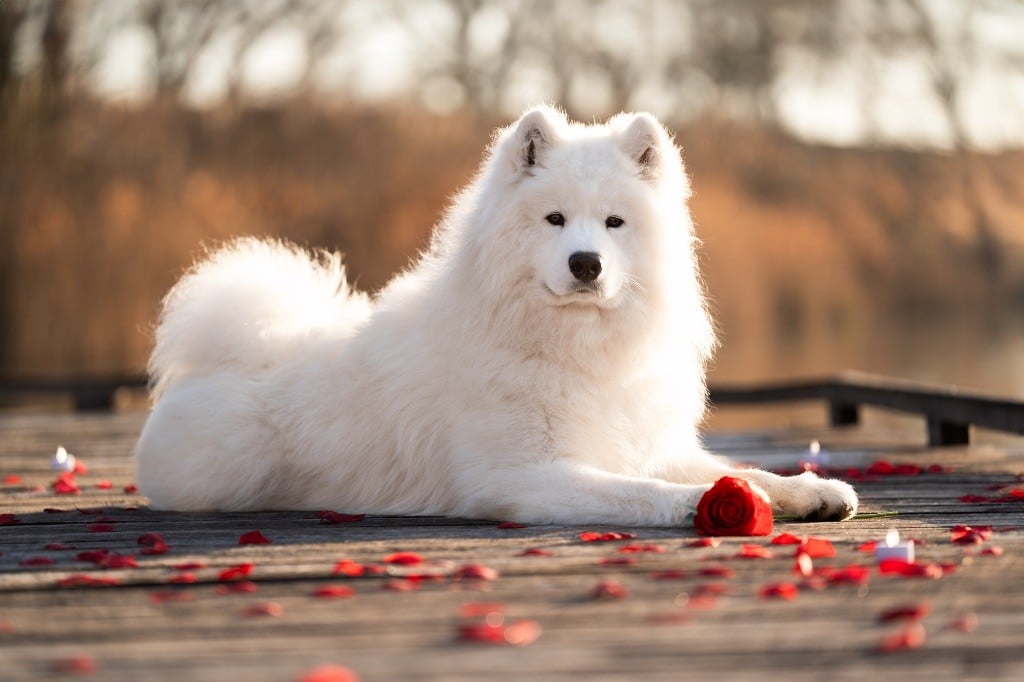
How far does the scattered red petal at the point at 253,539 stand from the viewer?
328 cm

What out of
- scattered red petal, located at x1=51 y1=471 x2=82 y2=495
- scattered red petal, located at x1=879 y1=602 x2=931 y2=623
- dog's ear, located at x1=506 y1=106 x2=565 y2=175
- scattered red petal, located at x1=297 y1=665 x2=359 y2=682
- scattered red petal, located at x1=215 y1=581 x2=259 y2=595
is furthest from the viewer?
scattered red petal, located at x1=51 y1=471 x2=82 y2=495

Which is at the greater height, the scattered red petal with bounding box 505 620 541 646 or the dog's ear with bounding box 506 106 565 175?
the dog's ear with bounding box 506 106 565 175

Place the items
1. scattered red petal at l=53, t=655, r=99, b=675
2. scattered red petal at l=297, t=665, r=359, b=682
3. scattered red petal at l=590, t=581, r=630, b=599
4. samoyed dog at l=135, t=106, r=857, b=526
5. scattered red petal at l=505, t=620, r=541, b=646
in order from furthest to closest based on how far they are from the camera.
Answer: samoyed dog at l=135, t=106, r=857, b=526 → scattered red petal at l=590, t=581, r=630, b=599 → scattered red petal at l=505, t=620, r=541, b=646 → scattered red petal at l=53, t=655, r=99, b=675 → scattered red petal at l=297, t=665, r=359, b=682

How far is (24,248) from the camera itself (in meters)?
13.4

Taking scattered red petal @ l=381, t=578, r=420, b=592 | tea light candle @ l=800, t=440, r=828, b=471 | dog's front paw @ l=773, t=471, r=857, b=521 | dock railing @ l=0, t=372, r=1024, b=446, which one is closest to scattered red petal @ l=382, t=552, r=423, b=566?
scattered red petal @ l=381, t=578, r=420, b=592

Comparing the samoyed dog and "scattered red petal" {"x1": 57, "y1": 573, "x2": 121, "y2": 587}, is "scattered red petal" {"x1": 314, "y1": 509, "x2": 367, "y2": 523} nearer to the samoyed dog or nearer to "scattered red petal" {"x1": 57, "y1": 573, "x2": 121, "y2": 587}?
the samoyed dog

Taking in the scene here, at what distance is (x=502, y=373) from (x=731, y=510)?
1.03 m

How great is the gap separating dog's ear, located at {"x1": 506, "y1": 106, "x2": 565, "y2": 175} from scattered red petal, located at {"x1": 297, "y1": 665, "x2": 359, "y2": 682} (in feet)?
7.58

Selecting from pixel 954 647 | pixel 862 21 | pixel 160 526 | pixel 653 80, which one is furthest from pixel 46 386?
pixel 862 21

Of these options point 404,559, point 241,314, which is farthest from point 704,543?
point 241,314

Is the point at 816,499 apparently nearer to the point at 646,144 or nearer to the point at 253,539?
the point at 646,144

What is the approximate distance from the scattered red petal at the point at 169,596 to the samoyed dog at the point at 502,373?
4.22 ft

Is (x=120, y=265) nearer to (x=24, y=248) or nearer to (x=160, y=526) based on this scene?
(x=24, y=248)

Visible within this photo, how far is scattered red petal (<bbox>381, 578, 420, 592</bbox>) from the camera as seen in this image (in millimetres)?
2607
